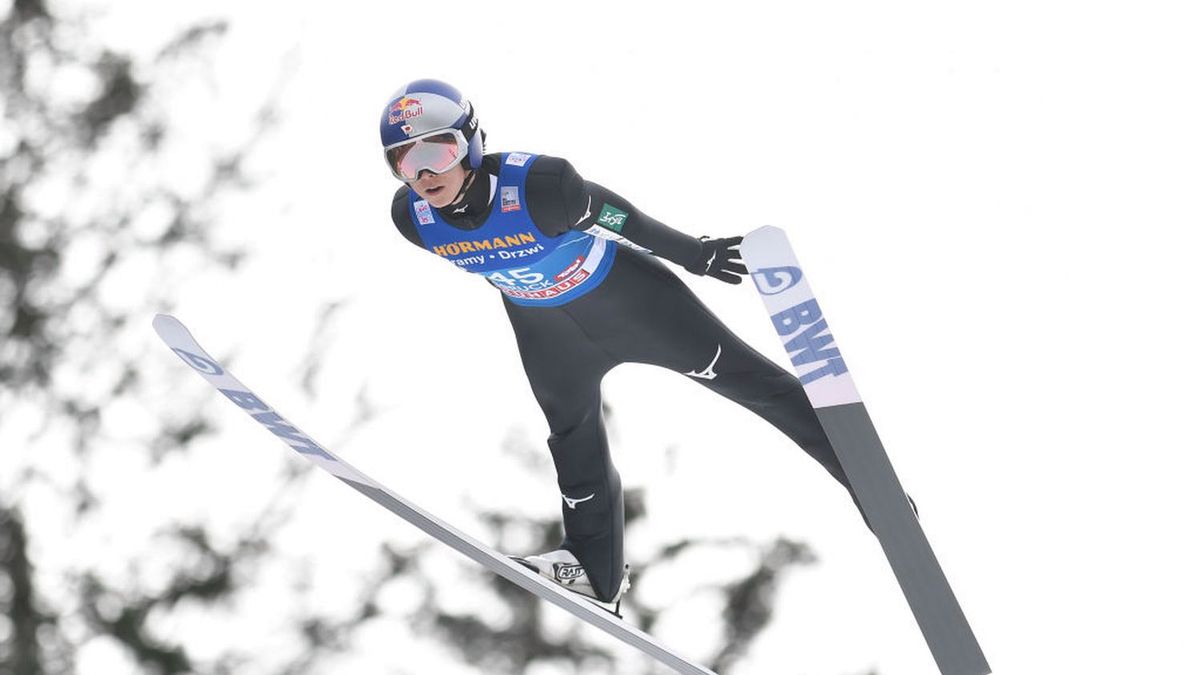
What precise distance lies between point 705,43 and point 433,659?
340 cm

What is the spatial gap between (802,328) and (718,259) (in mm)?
455

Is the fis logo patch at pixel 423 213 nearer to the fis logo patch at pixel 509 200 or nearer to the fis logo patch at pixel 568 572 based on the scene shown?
the fis logo patch at pixel 509 200

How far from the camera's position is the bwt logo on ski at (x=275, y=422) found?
387 centimetres

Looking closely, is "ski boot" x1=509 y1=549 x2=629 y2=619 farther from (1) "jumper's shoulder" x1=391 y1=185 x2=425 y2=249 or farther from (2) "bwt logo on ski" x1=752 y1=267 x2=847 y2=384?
(2) "bwt logo on ski" x1=752 y1=267 x2=847 y2=384

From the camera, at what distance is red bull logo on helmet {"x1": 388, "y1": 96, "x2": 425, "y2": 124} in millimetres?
3182

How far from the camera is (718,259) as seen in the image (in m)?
3.38

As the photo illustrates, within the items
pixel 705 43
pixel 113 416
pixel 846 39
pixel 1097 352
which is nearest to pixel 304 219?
pixel 113 416

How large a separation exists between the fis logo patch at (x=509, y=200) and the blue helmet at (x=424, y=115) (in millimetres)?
→ 98

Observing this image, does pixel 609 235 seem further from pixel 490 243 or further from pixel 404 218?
pixel 404 218

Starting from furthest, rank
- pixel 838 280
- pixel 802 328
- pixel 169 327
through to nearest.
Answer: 1. pixel 838 280
2. pixel 169 327
3. pixel 802 328

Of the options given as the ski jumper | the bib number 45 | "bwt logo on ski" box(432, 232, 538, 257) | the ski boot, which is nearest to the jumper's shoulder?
the ski jumper

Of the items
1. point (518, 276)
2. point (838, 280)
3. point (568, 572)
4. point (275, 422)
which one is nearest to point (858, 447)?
point (518, 276)

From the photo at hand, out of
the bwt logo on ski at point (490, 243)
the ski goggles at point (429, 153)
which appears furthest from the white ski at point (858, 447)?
the ski goggles at point (429, 153)

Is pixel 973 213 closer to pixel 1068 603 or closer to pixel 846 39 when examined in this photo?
pixel 846 39
